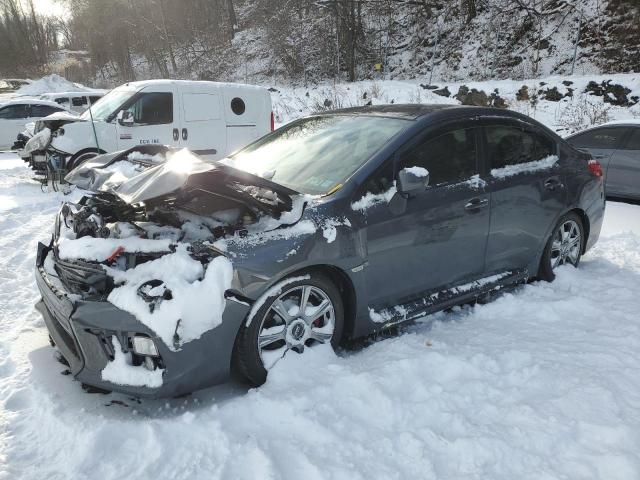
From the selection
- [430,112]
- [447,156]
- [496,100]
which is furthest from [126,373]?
[496,100]

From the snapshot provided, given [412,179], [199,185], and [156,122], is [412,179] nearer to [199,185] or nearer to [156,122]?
[199,185]

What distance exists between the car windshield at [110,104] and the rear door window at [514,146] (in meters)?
7.10

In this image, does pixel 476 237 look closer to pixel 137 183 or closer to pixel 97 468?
pixel 137 183

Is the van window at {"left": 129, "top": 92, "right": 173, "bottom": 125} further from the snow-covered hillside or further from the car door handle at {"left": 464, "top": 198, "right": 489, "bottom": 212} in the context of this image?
the car door handle at {"left": 464, "top": 198, "right": 489, "bottom": 212}

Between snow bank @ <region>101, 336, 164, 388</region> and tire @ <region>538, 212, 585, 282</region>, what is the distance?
345cm

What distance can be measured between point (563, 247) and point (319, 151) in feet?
8.40

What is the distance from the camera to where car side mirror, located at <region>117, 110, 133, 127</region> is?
28.6ft

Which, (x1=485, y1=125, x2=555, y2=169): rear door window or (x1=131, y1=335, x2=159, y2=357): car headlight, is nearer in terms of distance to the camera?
(x1=131, y1=335, x2=159, y2=357): car headlight

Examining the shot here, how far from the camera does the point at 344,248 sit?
9.90ft

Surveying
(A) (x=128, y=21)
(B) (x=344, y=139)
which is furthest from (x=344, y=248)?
(A) (x=128, y=21)

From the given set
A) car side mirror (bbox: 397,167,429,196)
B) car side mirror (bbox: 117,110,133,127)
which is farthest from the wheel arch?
car side mirror (bbox: 117,110,133,127)

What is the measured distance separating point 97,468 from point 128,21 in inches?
1538

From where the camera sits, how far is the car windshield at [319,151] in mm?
3338

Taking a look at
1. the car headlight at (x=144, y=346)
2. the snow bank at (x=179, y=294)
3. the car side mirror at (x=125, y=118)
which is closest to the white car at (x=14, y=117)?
the car side mirror at (x=125, y=118)
